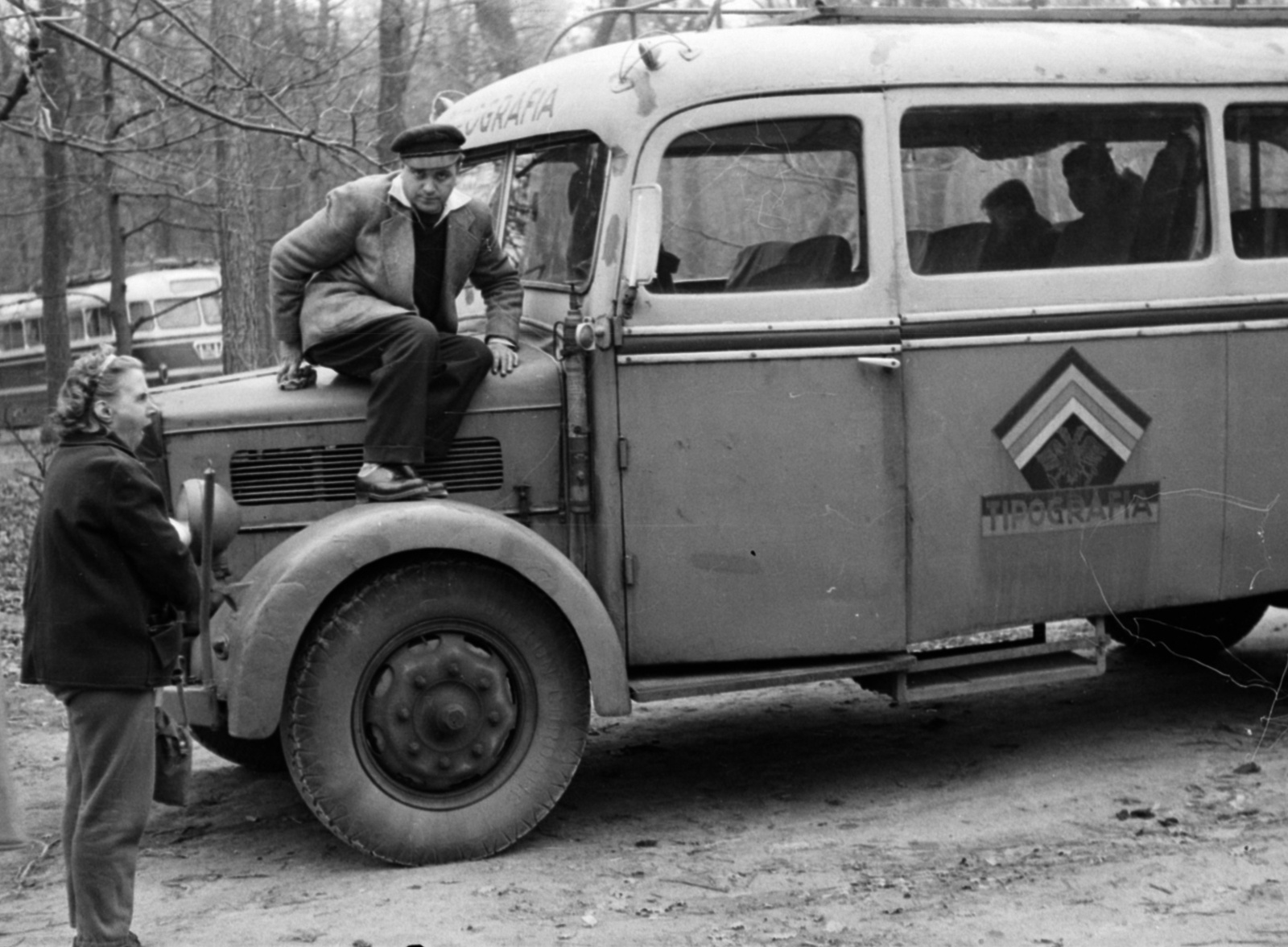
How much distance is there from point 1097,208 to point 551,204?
1834 mm

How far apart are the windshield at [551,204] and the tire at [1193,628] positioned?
298cm

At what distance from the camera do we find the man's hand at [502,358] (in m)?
5.64

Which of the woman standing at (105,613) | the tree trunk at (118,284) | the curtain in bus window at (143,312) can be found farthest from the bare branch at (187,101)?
the curtain in bus window at (143,312)

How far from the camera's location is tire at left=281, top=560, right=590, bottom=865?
5.28 meters

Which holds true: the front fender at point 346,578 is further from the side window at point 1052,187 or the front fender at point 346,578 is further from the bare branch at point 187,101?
the bare branch at point 187,101

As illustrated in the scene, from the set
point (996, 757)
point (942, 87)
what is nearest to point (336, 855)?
point (996, 757)

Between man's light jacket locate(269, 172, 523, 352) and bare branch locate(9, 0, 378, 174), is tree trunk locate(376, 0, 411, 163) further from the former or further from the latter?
man's light jacket locate(269, 172, 523, 352)

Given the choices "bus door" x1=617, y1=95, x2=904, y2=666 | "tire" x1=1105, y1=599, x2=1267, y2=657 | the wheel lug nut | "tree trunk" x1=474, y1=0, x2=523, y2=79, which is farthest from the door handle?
"tree trunk" x1=474, y1=0, x2=523, y2=79

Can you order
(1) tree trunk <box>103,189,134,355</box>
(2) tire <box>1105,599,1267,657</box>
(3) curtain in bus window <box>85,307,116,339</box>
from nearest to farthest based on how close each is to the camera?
1. (2) tire <box>1105,599,1267,657</box>
2. (1) tree trunk <box>103,189,134,355</box>
3. (3) curtain in bus window <box>85,307,116,339</box>

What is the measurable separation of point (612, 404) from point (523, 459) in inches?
13.8

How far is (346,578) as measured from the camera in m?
5.26

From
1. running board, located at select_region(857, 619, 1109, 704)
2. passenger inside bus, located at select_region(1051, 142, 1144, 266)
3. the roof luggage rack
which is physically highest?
the roof luggage rack

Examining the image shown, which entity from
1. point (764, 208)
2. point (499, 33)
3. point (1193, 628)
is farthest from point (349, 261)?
point (499, 33)

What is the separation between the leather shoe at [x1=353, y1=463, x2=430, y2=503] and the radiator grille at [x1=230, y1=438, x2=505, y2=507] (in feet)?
0.39
